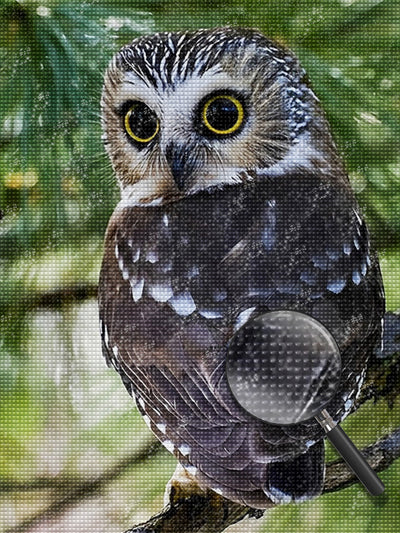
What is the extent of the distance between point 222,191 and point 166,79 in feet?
0.35

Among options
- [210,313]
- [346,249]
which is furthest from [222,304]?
[346,249]

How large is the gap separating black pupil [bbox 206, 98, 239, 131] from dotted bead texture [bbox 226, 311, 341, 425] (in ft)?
0.56

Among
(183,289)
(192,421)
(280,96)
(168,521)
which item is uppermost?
(280,96)

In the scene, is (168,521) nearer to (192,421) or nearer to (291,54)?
(192,421)

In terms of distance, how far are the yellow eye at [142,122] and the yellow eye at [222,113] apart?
4 cm

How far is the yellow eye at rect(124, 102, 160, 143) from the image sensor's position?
50 centimetres

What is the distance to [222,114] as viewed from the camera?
0.49 metres

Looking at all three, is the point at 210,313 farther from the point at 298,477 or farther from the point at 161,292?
the point at 298,477

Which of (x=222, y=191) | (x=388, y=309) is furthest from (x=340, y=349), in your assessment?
(x=222, y=191)

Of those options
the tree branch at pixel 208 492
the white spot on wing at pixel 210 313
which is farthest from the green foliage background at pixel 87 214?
the white spot on wing at pixel 210 313

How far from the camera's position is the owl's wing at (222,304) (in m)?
0.51

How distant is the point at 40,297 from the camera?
56 centimetres

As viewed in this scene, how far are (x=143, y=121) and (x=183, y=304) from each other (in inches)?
6.5

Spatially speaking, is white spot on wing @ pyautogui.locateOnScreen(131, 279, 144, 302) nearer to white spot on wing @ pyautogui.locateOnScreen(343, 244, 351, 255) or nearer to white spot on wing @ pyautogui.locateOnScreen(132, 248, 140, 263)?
white spot on wing @ pyautogui.locateOnScreen(132, 248, 140, 263)
